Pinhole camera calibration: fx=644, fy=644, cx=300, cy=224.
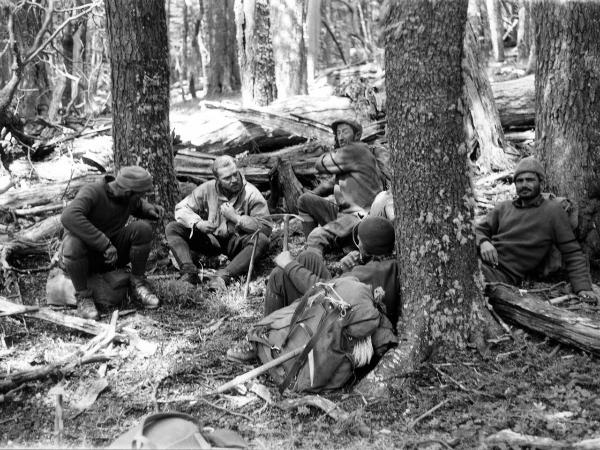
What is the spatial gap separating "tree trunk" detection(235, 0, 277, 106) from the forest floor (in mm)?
8237

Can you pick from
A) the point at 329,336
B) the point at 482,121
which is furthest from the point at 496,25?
the point at 329,336

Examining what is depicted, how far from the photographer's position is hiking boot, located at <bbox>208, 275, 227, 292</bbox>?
22.2 ft

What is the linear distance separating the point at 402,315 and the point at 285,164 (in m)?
4.46

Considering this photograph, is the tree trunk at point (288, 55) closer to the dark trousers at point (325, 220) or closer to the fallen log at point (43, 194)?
the fallen log at point (43, 194)

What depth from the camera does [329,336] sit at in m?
4.43

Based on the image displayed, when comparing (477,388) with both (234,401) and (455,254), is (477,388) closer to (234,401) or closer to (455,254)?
(455,254)

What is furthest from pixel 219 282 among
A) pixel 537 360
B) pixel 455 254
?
pixel 537 360

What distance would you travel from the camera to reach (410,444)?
381cm

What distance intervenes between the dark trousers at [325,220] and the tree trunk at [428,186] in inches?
93.2

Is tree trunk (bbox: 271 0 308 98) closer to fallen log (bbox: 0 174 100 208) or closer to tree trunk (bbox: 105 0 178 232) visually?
fallen log (bbox: 0 174 100 208)

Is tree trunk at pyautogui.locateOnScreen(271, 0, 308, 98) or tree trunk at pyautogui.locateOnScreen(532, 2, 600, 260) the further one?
tree trunk at pyautogui.locateOnScreen(271, 0, 308, 98)

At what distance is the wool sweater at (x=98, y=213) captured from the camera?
6023 millimetres

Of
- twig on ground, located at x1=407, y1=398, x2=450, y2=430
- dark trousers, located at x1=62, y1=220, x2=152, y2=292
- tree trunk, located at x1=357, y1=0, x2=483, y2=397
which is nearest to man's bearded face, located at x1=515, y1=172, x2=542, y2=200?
tree trunk, located at x1=357, y1=0, x2=483, y2=397

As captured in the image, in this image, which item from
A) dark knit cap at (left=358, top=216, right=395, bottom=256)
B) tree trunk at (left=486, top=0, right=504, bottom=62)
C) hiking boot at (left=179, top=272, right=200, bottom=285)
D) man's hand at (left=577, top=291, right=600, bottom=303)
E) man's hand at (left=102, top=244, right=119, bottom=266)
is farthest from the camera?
tree trunk at (left=486, top=0, right=504, bottom=62)
